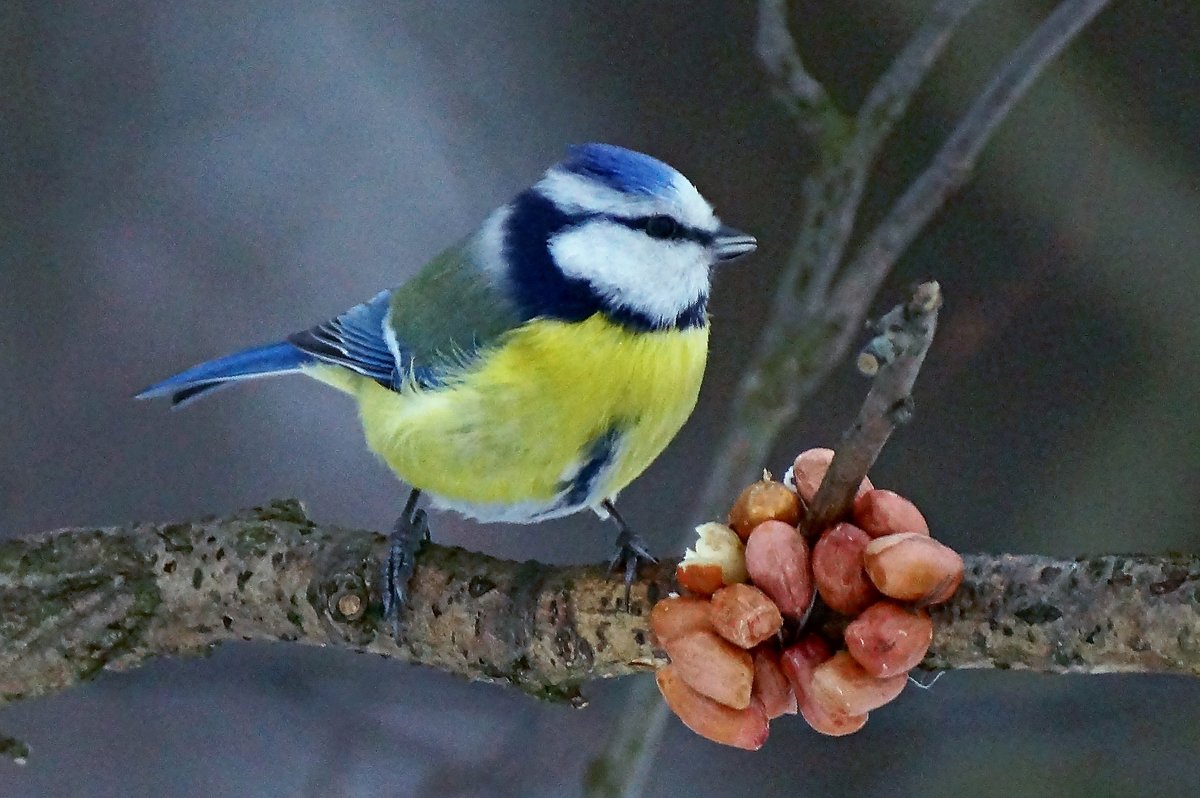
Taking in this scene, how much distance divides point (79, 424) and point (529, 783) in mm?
558

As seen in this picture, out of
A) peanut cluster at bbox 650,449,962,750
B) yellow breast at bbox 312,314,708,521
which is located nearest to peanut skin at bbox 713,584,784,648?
peanut cluster at bbox 650,449,962,750

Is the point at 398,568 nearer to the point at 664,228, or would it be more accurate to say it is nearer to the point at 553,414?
the point at 553,414

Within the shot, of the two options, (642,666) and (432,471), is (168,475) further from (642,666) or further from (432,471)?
(642,666)

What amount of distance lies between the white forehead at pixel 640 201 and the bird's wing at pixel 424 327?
8 cm

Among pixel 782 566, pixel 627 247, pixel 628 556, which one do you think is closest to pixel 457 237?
pixel 627 247

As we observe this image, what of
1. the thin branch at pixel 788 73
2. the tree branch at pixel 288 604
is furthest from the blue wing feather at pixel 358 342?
the thin branch at pixel 788 73

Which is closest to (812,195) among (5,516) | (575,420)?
(575,420)

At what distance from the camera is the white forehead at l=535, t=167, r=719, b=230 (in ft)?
2.12

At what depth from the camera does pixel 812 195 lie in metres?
0.82

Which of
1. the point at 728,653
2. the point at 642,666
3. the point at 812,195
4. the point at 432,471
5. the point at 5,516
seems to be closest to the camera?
the point at 728,653

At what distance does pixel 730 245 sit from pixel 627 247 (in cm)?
7

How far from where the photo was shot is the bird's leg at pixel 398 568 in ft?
2.01

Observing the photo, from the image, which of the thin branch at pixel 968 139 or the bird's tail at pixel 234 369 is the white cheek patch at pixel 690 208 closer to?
the thin branch at pixel 968 139

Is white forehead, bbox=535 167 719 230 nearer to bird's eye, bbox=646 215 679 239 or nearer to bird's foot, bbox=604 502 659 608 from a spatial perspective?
bird's eye, bbox=646 215 679 239
